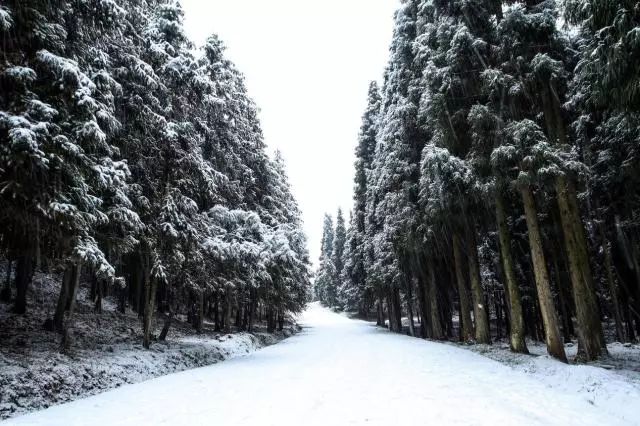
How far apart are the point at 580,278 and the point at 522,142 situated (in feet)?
13.8

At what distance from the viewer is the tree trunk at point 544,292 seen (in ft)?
36.1

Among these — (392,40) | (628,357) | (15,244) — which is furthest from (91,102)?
(392,40)

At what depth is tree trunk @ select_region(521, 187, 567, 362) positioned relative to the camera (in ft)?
36.1

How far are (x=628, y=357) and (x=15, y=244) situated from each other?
1692cm

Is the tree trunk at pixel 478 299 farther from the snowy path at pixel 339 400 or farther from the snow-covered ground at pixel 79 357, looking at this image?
the snow-covered ground at pixel 79 357

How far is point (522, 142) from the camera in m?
11.3

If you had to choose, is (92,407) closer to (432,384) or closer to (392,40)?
(432,384)

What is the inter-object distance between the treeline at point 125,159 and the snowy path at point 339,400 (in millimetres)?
3024

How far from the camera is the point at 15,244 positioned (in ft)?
25.5

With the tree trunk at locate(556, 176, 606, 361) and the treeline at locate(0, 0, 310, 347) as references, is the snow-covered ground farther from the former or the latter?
the tree trunk at locate(556, 176, 606, 361)

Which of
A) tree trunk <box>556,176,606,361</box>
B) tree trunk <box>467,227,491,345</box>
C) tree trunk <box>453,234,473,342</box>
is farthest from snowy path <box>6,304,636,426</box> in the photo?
tree trunk <box>453,234,473,342</box>

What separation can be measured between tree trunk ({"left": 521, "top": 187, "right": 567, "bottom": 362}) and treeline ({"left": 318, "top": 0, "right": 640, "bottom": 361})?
3cm

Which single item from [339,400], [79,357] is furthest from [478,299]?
[79,357]

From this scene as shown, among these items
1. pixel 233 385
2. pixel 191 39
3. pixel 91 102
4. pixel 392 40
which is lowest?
pixel 233 385
